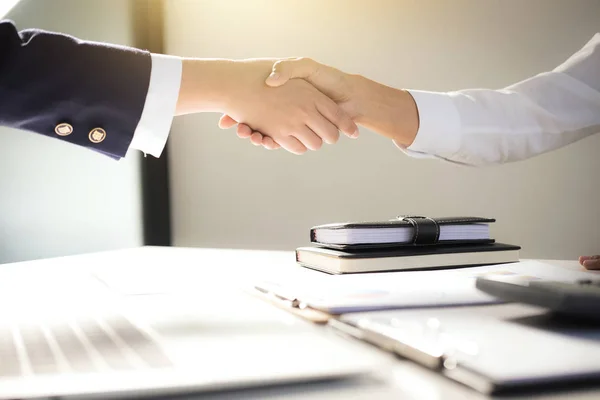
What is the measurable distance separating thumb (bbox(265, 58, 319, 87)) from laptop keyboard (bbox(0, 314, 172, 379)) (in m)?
0.59

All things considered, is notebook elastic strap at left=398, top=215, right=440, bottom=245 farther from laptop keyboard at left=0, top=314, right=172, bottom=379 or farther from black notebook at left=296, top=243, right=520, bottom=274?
laptop keyboard at left=0, top=314, right=172, bottom=379

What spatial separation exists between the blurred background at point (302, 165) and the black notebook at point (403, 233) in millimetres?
554

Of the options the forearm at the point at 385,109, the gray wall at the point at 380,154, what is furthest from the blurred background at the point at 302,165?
the forearm at the point at 385,109

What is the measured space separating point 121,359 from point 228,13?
5.79ft

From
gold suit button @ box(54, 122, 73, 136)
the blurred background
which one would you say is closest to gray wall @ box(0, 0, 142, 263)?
the blurred background

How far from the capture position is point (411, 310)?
55 centimetres

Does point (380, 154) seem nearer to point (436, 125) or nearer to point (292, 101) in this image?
point (436, 125)

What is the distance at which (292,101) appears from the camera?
108 centimetres

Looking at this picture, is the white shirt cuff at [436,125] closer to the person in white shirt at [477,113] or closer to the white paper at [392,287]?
the person in white shirt at [477,113]

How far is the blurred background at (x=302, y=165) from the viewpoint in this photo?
1378mm

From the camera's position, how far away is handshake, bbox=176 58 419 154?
0.98 meters

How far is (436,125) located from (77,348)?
2.94ft

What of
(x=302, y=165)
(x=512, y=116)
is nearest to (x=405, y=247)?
(x=512, y=116)

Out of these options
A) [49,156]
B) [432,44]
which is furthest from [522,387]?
[49,156]
